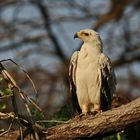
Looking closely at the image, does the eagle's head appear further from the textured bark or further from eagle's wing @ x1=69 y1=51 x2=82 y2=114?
the textured bark

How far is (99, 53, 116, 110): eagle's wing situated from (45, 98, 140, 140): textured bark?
1284 millimetres

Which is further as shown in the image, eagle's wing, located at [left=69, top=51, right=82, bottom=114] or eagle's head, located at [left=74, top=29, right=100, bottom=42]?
eagle's head, located at [left=74, top=29, right=100, bottom=42]

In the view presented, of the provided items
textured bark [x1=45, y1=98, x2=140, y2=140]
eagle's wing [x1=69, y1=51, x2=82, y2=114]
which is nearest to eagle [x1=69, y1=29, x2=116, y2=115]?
eagle's wing [x1=69, y1=51, x2=82, y2=114]

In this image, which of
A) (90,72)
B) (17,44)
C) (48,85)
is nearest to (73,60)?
(90,72)

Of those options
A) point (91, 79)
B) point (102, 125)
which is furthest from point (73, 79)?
point (102, 125)

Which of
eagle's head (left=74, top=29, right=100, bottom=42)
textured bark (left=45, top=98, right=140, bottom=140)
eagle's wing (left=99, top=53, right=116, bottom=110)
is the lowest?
textured bark (left=45, top=98, right=140, bottom=140)

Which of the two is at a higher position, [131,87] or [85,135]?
[131,87]

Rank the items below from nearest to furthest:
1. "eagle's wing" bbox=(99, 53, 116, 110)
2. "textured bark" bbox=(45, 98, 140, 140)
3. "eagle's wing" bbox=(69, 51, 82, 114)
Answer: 1. "textured bark" bbox=(45, 98, 140, 140)
2. "eagle's wing" bbox=(99, 53, 116, 110)
3. "eagle's wing" bbox=(69, 51, 82, 114)

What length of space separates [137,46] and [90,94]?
10768 millimetres

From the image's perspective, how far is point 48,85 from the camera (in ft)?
57.7

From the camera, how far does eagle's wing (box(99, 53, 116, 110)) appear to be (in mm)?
7590

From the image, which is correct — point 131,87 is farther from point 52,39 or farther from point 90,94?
point 90,94

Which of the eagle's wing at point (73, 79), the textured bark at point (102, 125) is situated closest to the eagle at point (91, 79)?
the eagle's wing at point (73, 79)

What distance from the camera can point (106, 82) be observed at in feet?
25.3
